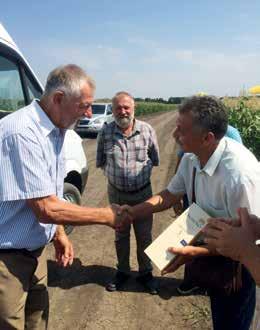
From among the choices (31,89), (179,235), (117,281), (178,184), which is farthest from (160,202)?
(31,89)

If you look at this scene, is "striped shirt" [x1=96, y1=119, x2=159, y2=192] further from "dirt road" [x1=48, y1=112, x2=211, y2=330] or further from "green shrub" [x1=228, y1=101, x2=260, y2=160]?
"green shrub" [x1=228, y1=101, x2=260, y2=160]

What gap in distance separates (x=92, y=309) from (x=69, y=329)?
1.28ft

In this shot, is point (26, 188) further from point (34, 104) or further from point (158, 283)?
point (158, 283)

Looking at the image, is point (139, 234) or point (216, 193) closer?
point (216, 193)

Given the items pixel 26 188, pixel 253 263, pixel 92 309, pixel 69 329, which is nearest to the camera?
pixel 253 263

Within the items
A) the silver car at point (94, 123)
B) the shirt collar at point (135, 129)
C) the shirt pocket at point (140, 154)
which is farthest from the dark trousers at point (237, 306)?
the silver car at point (94, 123)

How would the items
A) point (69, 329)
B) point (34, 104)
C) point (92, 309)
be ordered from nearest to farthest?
point (34, 104)
point (69, 329)
point (92, 309)

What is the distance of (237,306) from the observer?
273 centimetres

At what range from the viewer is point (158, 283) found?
4.64m

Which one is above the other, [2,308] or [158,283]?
[2,308]

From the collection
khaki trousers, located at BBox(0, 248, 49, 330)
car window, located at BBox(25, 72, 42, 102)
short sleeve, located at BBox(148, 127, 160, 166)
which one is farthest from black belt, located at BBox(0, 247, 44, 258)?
car window, located at BBox(25, 72, 42, 102)

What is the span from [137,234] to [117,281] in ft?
1.79

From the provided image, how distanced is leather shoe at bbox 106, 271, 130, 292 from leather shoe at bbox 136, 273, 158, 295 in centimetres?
14

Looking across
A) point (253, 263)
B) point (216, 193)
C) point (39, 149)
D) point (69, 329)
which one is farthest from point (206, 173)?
point (69, 329)
